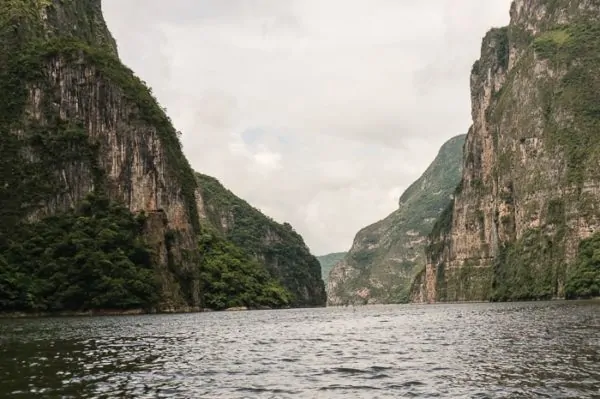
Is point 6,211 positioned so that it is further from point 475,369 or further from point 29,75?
point 475,369

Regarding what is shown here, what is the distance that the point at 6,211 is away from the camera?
138250mm

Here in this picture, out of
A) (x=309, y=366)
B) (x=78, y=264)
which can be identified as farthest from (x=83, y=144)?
(x=309, y=366)

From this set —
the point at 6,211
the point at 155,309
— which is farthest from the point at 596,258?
the point at 6,211

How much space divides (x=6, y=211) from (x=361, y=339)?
102 metres

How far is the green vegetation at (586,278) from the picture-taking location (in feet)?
583

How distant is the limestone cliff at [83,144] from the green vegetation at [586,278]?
343 ft

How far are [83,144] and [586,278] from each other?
139040 mm

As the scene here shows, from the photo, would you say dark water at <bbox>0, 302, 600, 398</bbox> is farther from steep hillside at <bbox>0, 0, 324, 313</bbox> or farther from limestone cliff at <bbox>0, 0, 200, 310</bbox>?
limestone cliff at <bbox>0, 0, 200, 310</bbox>

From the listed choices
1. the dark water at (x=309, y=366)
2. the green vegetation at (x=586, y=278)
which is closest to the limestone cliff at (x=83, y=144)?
the dark water at (x=309, y=366)

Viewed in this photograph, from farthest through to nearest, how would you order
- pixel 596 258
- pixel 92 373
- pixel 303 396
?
1. pixel 596 258
2. pixel 92 373
3. pixel 303 396

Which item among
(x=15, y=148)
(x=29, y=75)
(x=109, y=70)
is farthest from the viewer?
(x=109, y=70)

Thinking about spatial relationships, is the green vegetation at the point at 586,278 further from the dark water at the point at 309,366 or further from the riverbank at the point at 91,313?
the dark water at the point at 309,366

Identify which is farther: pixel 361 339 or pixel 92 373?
pixel 361 339

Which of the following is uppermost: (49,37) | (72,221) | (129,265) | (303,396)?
(49,37)
